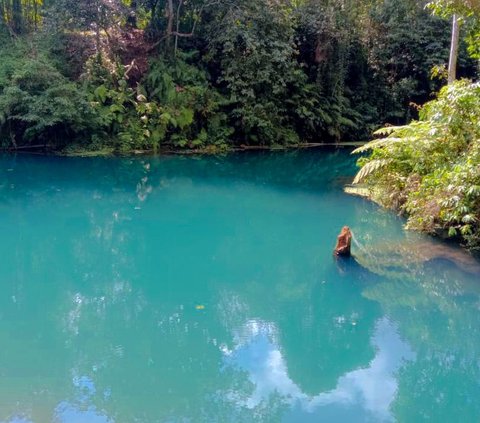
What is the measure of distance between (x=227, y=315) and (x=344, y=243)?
2055 mm

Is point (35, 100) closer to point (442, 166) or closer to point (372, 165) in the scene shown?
point (372, 165)

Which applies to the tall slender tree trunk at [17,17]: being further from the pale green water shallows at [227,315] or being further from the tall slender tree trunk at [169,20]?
the pale green water shallows at [227,315]

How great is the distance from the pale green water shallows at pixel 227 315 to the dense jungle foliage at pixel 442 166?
1.33 feet

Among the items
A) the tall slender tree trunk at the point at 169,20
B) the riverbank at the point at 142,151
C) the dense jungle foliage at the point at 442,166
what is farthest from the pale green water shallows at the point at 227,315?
the tall slender tree trunk at the point at 169,20

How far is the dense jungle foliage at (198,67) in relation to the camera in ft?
45.4

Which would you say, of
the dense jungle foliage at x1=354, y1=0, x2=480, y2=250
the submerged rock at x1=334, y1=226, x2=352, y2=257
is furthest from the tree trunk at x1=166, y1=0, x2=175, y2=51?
the submerged rock at x1=334, y1=226, x2=352, y2=257

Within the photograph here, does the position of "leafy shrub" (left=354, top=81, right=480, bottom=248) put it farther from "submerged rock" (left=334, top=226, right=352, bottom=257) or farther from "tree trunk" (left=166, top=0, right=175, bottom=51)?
"tree trunk" (left=166, top=0, right=175, bottom=51)

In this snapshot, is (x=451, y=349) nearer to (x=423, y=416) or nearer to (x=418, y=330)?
(x=418, y=330)

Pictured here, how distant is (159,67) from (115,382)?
12217 millimetres

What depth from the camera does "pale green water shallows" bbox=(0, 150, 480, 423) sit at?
405 centimetres

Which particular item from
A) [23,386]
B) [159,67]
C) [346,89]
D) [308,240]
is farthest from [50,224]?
[346,89]

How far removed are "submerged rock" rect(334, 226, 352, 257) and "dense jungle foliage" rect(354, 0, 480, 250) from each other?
3.81 ft

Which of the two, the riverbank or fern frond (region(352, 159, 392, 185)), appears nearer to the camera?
fern frond (region(352, 159, 392, 185))

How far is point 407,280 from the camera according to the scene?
6.29 metres
